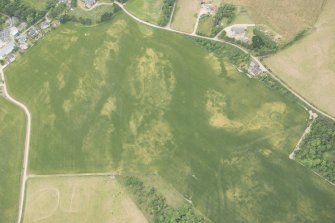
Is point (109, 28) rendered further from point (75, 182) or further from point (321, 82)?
point (321, 82)

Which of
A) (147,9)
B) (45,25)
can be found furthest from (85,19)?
(147,9)

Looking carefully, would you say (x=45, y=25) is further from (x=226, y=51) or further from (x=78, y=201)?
(x=78, y=201)

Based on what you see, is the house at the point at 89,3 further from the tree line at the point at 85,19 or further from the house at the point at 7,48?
the house at the point at 7,48

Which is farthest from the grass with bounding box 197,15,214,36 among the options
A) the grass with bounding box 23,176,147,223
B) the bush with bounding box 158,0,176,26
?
the grass with bounding box 23,176,147,223

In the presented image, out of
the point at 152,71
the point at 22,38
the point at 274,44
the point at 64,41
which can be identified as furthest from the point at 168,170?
the point at 22,38

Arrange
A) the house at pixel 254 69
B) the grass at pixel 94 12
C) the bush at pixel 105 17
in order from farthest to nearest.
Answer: the grass at pixel 94 12 → the bush at pixel 105 17 → the house at pixel 254 69

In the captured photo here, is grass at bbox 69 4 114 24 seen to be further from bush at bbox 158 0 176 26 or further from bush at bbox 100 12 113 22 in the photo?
bush at bbox 158 0 176 26

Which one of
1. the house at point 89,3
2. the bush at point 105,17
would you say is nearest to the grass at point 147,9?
the bush at point 105,17
